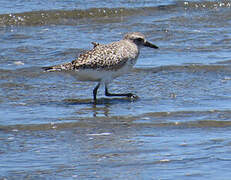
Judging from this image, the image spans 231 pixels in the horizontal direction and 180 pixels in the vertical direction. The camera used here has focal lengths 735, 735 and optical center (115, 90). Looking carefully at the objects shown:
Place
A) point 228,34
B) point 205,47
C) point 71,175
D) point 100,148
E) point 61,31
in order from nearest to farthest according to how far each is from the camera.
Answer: point 71,175, point 100,148, point 205,47, point 228,34, point 61,31

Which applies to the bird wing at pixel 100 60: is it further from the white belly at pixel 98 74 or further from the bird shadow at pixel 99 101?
the bird shadow at pixel 99 101

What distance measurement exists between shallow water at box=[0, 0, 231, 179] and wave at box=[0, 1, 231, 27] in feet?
0.07

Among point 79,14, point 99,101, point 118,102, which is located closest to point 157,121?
point 118,102

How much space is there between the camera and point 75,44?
12.3 m

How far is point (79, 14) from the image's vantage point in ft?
50.2

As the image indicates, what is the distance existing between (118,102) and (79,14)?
672 cm

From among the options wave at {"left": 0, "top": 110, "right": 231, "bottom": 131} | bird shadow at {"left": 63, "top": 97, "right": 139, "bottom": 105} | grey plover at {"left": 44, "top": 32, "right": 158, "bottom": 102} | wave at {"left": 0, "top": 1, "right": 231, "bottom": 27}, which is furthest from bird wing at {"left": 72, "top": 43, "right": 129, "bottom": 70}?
wave at {"left": 0, "top": 1, "right": 231, "bottom": 27}

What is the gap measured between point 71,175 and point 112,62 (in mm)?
3087

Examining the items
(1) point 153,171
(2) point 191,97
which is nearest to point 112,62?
(2) point 191,97

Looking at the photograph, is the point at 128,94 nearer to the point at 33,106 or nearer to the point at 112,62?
the point at 112,62

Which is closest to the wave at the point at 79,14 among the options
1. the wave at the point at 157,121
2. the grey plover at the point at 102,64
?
the grey plover at the point at 102,64

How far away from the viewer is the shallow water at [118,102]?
6211 mm

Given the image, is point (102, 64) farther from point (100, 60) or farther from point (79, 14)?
point (79, 14)

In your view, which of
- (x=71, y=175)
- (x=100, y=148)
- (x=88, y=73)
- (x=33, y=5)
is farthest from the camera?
(x=33, y=5)
